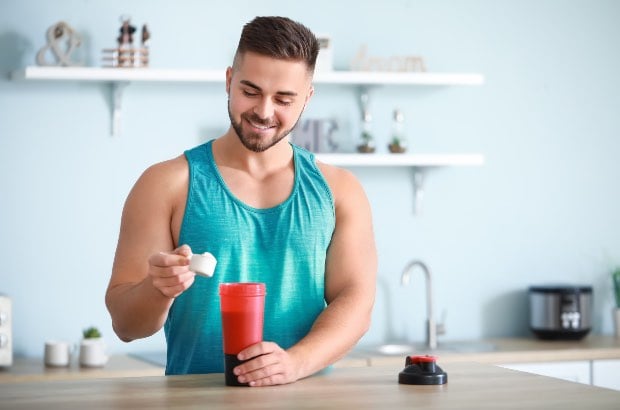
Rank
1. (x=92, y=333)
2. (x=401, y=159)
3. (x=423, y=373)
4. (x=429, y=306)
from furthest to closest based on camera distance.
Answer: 1. (x=429, y=306)
2. (x=401, y=159)
3. (x=92, y=333)
4. (x=423, y=373)

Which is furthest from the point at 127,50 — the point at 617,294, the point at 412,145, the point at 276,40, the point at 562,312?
the point at 617,294

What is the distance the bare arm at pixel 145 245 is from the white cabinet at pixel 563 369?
2.06m

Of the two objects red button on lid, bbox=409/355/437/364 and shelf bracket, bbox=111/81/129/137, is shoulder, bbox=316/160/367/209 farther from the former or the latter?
shelf bracket, bbox=111/81/129/137

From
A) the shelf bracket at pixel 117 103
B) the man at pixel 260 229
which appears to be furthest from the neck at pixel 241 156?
the shelf bracket at pixel 117 103

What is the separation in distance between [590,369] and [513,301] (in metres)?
0.55

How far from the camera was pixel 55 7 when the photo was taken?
Result: 3.94 metres

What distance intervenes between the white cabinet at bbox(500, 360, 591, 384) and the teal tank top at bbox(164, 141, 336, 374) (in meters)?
1.85

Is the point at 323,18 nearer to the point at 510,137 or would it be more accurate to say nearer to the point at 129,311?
the point at 510,137

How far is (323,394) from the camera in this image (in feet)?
6.16

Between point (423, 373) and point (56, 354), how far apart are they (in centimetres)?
199

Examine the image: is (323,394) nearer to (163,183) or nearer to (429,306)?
(163,183)

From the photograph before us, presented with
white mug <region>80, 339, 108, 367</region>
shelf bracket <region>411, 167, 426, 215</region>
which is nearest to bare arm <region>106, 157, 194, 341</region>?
white mug <region>80, 339, 108, 367</region>

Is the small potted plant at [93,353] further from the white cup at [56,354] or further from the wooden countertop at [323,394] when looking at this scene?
the wooden countertop at [323,394]

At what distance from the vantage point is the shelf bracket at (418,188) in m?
4.37
